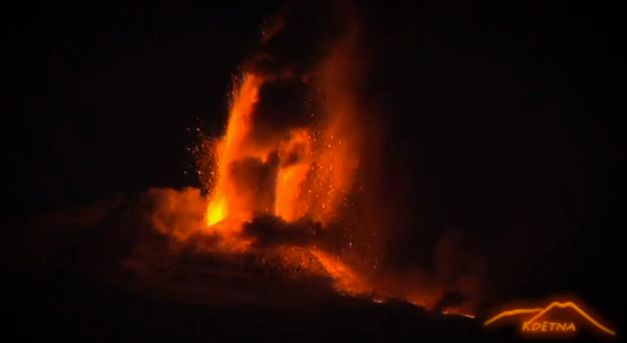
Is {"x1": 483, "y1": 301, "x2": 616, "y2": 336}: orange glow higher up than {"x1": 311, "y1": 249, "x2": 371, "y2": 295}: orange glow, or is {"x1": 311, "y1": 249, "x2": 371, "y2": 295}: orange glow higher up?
{"x1": 311, "y1": 249, "x2": 371, "y2": 295}: orange glow

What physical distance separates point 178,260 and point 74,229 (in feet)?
15.7

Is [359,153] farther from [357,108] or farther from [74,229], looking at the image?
[74,229]

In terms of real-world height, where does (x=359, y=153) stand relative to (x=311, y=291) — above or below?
above

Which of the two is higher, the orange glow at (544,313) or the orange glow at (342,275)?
the orange glow at (342,275)

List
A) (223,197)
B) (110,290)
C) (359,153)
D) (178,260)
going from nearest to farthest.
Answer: (110,290) < (178,260) < (223,197) < (359,153)

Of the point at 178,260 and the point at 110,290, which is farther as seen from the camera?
the point at 178,260

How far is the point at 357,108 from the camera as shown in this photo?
114ft

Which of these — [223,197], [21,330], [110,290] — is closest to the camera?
[21,330]

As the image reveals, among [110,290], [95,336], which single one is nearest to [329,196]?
[110,290]

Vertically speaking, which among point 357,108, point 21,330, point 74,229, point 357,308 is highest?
point 357,108

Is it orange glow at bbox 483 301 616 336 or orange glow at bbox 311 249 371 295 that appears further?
orange glow at bbox 311 249 371 295

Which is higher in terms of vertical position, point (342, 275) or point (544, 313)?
point (342, 275)

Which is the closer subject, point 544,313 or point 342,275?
point 544,313

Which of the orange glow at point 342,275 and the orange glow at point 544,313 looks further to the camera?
the orange glow at point 342,275
